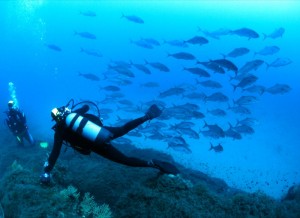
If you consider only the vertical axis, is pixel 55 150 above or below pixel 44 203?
above

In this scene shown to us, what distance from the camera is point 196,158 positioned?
1802 cm

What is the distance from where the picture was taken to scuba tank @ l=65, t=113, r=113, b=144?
4598 millimetres

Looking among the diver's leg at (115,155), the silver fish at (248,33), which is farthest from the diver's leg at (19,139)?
the silver fish at (248,33)

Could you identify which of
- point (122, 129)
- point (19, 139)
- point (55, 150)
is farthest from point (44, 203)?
point (19, 139)

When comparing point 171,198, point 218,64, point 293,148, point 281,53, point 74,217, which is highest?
point 281,53

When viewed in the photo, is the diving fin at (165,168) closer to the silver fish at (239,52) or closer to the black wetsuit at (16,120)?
the black wetsuit at (16,120)

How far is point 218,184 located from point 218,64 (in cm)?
414

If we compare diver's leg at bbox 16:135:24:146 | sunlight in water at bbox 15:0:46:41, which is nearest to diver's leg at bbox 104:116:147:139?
diver's leg at bbox 16:135:24:146

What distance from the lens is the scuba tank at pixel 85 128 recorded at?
15.1ft

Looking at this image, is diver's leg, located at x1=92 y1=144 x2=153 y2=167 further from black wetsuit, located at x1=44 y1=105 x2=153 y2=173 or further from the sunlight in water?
the sunlight in water

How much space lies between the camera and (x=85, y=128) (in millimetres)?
4598

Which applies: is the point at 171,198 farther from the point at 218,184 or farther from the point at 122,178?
the point at 218,184

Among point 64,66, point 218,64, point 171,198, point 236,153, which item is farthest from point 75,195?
point 64,66

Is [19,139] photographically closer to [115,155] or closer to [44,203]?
[115,155]
